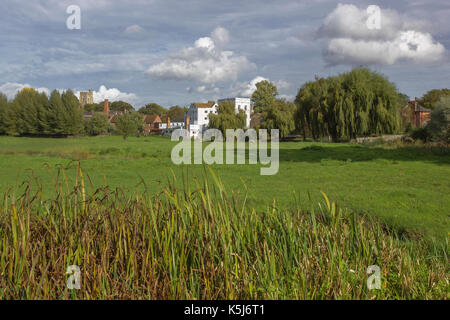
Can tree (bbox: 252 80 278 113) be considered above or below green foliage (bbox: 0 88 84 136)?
above

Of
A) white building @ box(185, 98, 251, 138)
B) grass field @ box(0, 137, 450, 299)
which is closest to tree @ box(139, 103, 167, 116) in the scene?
white building @ box(185, 98, 251, 138)

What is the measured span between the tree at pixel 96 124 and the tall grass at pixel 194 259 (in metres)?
74.6

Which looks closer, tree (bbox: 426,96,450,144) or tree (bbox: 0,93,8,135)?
tree (bbox: 426,96,450,144)

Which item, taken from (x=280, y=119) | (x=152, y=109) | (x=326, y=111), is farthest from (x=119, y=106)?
(x=326, y=111)

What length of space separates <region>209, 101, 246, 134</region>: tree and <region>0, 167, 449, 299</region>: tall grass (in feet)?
195

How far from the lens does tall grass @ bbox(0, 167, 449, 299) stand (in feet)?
10.9

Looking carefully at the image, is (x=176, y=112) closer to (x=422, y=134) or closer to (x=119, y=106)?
(x=119, y=106)

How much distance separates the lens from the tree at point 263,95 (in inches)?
3932

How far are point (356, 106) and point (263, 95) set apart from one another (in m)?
65.5

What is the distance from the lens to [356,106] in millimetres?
35594

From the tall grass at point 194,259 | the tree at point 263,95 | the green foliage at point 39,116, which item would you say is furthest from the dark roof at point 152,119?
the tall grass at point 194,259

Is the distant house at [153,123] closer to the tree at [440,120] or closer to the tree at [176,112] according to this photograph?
the tree at [176,112]

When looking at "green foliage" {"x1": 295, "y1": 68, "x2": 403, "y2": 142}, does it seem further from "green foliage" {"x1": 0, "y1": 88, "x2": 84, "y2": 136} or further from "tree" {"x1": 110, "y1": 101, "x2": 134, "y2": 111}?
"tree" {"x1": 110, "y1": 101, "x2": 134, "y2": 111}

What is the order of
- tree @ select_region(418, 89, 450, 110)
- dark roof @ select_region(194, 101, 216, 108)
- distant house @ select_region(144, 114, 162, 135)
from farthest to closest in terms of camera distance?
distant house @ select_region(144, 114, 162, 135) → dark roof @ select_region(194, 101, 216, 108) → tree @ select_region(418, 89, 450, 110)
